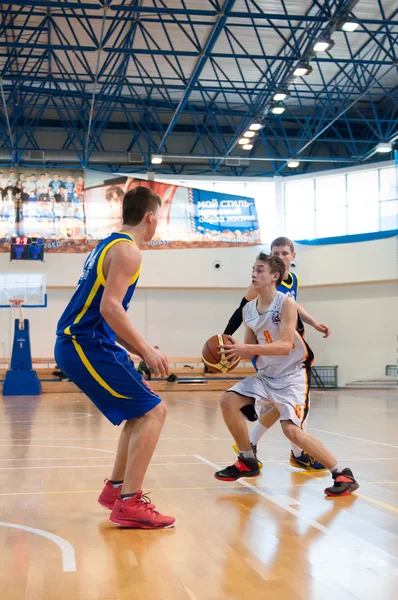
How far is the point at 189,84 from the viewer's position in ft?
62.6

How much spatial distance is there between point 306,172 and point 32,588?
25327 mm

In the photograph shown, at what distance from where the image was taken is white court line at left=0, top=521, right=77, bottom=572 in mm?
3238

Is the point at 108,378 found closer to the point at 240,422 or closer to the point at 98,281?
the point at 98,281

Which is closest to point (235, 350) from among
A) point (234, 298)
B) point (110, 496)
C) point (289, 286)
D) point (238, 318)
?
point (110, 496)

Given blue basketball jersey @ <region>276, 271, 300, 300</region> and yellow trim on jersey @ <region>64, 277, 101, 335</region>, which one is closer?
yellow trim on jersey @ <region>64, 277, 101, 335</region>

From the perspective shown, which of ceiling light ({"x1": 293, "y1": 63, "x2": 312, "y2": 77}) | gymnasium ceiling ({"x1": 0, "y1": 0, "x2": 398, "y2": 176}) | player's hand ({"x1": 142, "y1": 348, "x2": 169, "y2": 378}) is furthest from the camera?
gymnasium ceiling ({"x1": 0, "y1": 0, "x2": 398, "y2": 176})

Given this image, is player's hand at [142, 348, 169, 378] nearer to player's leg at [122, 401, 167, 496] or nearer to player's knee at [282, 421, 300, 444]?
player's leg at [122, 401, 167, 496]

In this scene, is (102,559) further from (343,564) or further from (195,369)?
(195,369)

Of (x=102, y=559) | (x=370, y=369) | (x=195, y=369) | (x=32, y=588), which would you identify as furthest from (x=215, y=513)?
(x=370, y=369)

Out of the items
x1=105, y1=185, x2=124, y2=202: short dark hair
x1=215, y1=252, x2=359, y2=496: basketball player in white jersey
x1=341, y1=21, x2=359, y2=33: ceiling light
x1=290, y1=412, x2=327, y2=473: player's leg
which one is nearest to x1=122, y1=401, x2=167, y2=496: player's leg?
x1=215, y1=252, x2=359, y2=496: basketball player in white jersey

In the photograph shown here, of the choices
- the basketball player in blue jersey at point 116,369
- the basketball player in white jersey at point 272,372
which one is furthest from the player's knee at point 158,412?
the basketball player in white jersey at point 272,372

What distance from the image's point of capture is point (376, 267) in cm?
2366

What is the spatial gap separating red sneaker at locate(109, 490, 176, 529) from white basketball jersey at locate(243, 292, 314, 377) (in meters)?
1.73

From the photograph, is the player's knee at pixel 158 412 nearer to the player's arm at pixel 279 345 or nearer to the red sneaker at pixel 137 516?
the red sneaker at pixel 137 516
